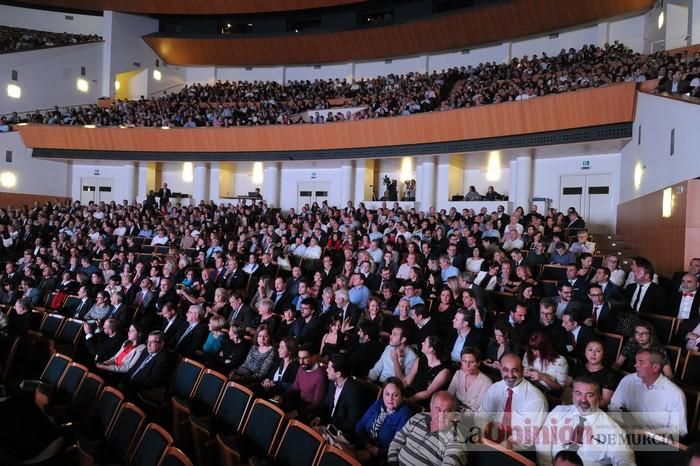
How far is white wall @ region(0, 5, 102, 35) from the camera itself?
18094 millimetres

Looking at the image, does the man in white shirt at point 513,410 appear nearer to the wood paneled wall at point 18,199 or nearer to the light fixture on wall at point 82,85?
the wood paneled wall at point 18,199

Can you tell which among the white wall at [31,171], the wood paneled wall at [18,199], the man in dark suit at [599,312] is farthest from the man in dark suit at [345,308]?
the white wall at [31,171]

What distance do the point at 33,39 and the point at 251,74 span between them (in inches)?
292

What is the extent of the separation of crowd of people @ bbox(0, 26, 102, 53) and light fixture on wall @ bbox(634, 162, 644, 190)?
18072 millimetres

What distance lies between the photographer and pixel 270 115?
13.8 m

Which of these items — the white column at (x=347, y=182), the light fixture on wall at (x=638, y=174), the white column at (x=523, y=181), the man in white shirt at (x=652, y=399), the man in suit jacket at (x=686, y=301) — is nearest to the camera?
the man in white shirt at (x=652, y=399)

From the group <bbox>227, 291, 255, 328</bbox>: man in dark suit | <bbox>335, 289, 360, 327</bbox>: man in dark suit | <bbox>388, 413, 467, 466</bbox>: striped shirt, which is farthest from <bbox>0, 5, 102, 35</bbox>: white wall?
<bbox>388, 413, 467, 466</bbox>: striped shirt

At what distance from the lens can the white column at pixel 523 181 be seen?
36.6 feet

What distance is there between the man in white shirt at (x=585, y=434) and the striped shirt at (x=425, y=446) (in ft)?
1.40

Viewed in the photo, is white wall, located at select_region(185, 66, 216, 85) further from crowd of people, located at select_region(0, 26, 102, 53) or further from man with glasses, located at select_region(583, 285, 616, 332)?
man with glasses, located at select_region(583, 285, 616, 332)

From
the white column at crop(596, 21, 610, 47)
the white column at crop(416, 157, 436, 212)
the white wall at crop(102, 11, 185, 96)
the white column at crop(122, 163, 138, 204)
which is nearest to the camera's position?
the white column at crop(416, 157, 436, 212)

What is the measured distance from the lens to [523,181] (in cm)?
1119

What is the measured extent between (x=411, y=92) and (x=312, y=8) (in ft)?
19.5

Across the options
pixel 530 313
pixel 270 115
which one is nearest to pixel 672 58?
pixel 530 313
